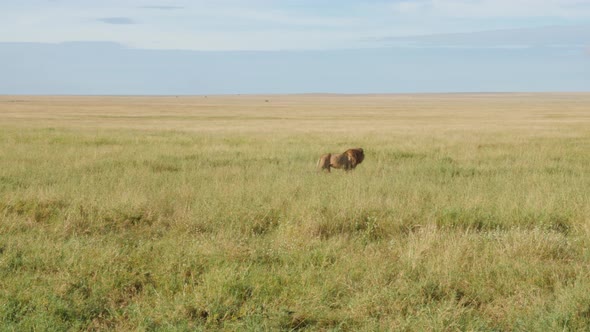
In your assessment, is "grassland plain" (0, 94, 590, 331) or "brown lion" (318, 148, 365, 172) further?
"brown lion" (318, 148, 365, 172)

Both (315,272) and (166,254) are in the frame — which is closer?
(315,272)

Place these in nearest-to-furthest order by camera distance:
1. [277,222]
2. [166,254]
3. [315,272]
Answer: [315,272], [166,254], [277,222]

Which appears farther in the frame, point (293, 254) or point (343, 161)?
point (343, 161)

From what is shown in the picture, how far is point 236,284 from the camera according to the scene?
517 cm

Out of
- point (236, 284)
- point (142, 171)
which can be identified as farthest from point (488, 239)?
point (142, 171)

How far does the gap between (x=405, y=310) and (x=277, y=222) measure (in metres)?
3.49

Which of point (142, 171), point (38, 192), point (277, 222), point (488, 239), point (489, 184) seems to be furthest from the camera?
point (142, 171)

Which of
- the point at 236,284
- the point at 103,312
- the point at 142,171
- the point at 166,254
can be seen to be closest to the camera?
the point at 103,312

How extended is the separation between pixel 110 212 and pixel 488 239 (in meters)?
4.79

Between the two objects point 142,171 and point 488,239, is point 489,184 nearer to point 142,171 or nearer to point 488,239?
point 488,239

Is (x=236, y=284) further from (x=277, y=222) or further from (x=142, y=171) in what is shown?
(x=142, y=171)

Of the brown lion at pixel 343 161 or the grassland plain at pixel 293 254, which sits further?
the brown lion at pixel 343 161

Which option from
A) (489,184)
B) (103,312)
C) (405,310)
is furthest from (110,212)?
(489,184)

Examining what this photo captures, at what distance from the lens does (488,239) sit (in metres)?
6.78
